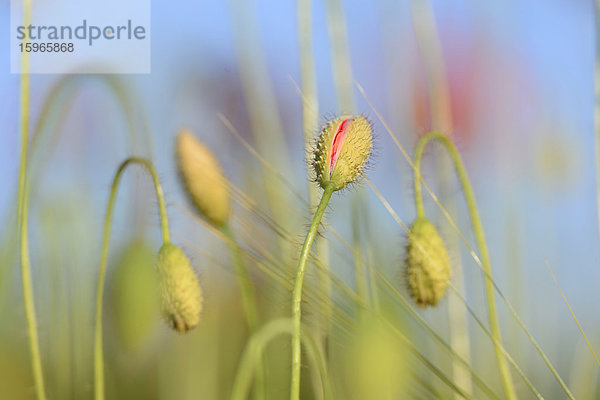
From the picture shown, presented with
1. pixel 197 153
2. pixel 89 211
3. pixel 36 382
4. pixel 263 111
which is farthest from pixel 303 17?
pixel 36 382

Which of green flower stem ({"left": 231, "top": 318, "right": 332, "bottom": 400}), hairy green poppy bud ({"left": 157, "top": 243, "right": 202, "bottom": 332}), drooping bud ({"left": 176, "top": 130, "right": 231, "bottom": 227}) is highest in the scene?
drooping bud ({"left": 176, "top": 130, "right": 231, "bottom": 227})

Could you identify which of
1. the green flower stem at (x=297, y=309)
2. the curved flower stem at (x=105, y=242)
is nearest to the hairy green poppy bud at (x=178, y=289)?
the curved flower stem at (x=105, y=242)

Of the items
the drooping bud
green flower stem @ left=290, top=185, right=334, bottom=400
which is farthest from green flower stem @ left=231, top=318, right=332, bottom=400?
the drooping bud

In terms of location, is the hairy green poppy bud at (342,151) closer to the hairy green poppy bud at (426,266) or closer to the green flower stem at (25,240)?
the hairy green poppy bud at (426,266)

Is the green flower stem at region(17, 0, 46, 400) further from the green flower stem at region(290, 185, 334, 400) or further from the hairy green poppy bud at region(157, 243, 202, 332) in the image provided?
the green flower stem at region(290, 185, 334, 400)

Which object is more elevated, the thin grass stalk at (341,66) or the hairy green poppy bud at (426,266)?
the thin grass stalk at (341,66)

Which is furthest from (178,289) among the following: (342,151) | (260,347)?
(342,151)
